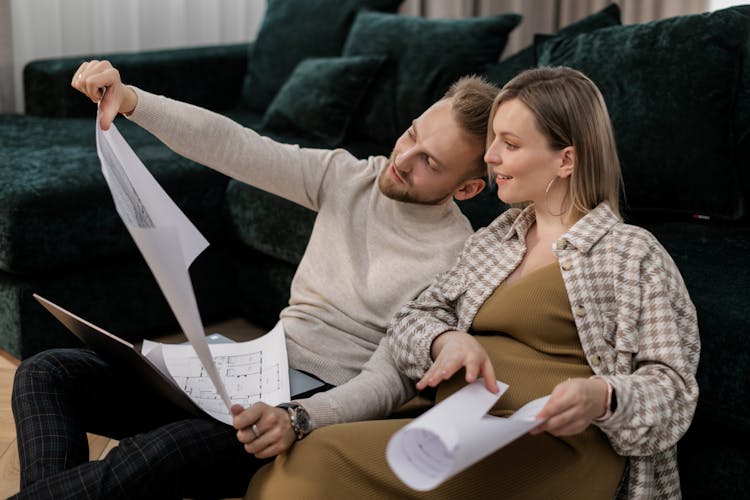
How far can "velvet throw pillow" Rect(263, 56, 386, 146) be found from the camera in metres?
2.76

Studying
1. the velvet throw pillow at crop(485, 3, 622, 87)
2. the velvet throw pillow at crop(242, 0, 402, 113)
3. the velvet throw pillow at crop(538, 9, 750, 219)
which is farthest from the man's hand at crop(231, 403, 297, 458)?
the velvet throw pillow at crop(242, 0, 402, 113)

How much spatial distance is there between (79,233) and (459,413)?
1.38 m

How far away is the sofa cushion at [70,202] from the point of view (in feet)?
7.02

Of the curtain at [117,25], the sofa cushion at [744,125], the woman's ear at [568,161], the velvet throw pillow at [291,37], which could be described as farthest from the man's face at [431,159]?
the curtain at [117,25]

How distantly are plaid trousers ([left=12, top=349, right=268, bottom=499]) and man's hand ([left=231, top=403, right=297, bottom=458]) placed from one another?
8 cm

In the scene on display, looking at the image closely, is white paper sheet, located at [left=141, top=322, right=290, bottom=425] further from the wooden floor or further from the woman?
the wooden floor

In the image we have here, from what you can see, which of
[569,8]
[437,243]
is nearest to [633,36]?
[437,243]

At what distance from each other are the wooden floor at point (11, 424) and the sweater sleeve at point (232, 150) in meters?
0.64

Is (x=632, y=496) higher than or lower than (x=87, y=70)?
lower

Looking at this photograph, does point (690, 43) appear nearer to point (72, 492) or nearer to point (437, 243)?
point (437, 243)

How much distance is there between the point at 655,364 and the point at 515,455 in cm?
20

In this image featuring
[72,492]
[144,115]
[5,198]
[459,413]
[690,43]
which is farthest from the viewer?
[5,198]

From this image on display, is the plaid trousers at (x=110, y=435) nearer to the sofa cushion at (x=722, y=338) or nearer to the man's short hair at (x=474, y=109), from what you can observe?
the man's short hair at (x=474, y=109)

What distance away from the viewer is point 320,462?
1241 mm
